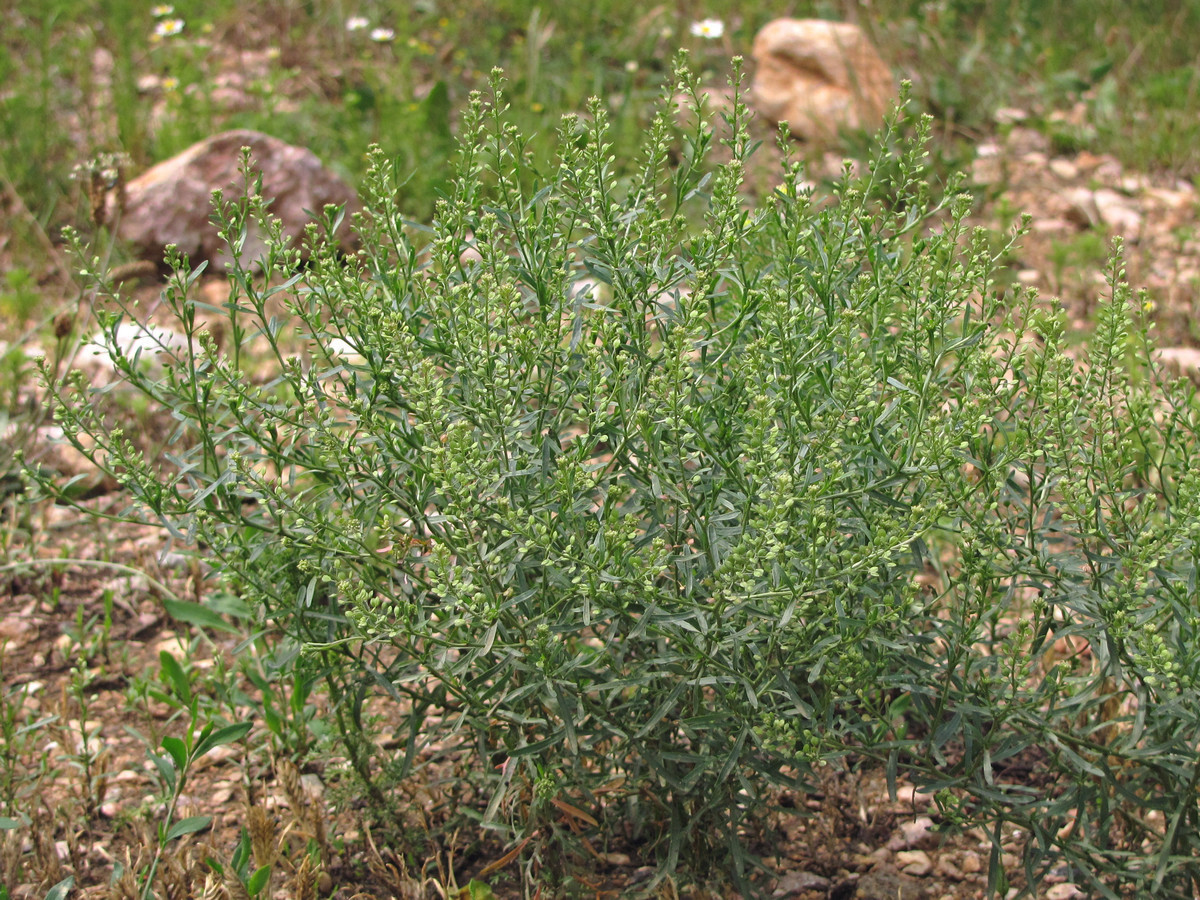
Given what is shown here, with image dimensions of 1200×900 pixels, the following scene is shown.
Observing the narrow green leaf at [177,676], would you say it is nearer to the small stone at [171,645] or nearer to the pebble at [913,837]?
the small stone at [171,645]

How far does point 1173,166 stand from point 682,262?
15.0 ft

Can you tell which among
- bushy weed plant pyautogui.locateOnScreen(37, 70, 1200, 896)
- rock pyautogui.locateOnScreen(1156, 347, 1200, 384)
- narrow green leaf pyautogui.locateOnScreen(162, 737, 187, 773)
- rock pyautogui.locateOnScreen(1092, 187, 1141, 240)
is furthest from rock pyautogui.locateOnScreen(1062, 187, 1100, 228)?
narrow green leaf pyautogui.locateOnScreen(162, 737, 187, 773)

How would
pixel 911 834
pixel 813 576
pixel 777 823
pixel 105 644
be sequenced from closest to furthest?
pixel 813 576, pixel 777 823, pixel 911 834, pixel 105 644

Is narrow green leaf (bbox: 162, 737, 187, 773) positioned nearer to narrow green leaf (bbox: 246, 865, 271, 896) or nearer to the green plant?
the green plant

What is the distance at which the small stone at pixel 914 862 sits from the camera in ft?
7.73

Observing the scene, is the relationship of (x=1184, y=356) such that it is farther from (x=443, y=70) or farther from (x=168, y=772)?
(x=443, y=70)

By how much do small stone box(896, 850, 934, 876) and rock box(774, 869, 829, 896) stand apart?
0.18 metres

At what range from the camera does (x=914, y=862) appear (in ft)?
7.81

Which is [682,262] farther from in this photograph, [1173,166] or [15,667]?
[1173,166]

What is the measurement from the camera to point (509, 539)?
1.79m

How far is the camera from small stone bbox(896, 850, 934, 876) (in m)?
2.36

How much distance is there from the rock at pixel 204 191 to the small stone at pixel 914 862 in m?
3.76

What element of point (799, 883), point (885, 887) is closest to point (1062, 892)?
point (885, 887)

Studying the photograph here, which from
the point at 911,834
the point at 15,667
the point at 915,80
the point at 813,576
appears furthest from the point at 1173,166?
the point at 15,667
